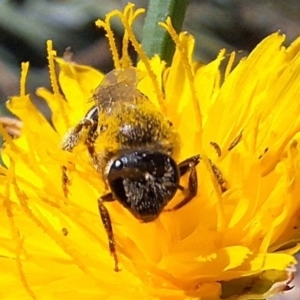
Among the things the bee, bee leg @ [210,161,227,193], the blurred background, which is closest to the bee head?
the bee

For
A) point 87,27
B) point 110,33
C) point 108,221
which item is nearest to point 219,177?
point 108,221

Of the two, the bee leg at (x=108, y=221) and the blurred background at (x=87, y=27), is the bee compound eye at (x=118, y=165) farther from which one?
the blurred background at (x=87, y=27)

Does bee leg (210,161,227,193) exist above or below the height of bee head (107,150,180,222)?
above

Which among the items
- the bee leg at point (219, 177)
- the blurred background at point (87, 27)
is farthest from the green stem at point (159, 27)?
the blurred background at point (87, 27)

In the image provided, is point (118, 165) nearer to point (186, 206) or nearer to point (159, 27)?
point (186, 206)

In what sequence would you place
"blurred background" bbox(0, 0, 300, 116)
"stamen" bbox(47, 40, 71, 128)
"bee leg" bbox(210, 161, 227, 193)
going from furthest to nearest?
1. "blurred background" bbox(0, 0, 300, 116)
2. "stamen" bbox(47, 40, 71, 128)
3. "bee leg" bbox(210, 161, 227, 193)

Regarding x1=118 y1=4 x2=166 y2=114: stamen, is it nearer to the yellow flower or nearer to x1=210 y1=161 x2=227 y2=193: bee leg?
the yellow flower

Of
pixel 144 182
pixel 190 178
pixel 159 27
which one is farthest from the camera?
pixel 159 27

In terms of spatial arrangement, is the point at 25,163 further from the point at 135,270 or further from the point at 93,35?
the point at 93,35
